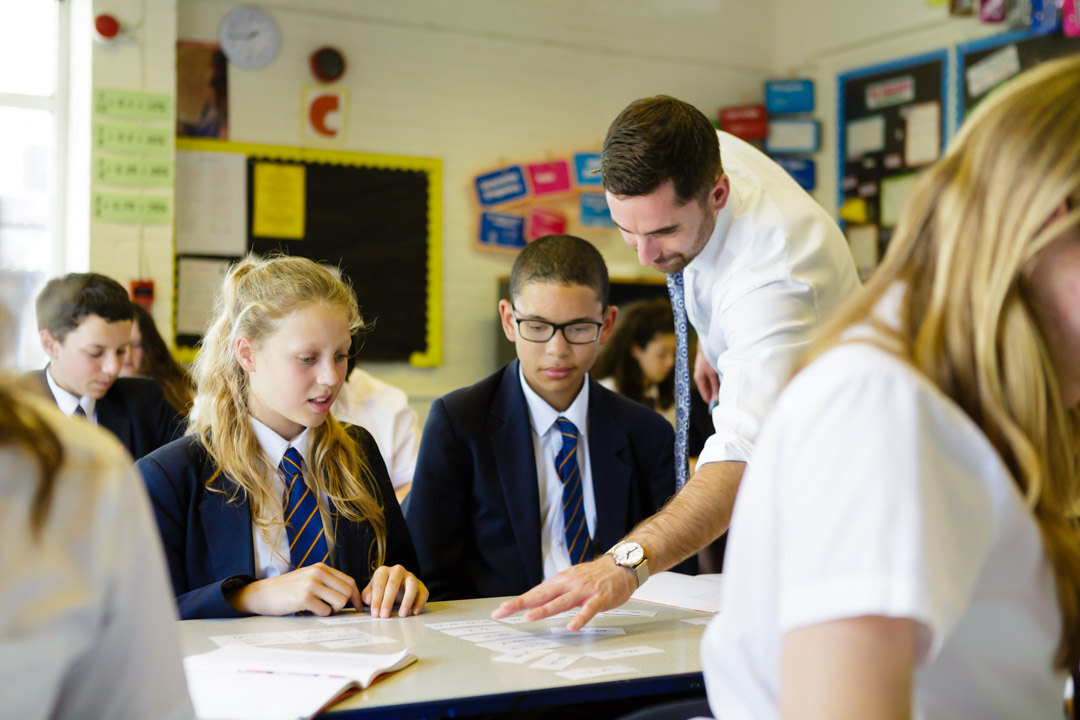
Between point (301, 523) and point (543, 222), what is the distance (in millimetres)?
3614

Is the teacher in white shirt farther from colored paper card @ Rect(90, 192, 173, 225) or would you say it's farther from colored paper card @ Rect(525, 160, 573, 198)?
colored paper card @ Rect(525, 160, 573, 198)

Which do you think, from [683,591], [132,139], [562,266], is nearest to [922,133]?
[562,266]

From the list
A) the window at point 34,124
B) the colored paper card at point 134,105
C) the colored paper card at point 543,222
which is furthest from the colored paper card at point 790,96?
the window at point 34,124

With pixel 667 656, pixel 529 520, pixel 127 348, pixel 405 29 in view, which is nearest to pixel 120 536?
pixel 667 656

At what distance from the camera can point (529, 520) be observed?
2.22 metres

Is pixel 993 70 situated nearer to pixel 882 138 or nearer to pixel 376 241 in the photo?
pixel 882 138

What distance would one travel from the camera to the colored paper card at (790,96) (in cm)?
580

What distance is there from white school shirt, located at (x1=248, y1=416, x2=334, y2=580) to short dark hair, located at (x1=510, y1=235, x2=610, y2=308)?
26.1 inches

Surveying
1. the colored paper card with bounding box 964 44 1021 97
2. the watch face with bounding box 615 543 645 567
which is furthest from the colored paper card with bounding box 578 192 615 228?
the watch face with bounding box 615 543 645 567

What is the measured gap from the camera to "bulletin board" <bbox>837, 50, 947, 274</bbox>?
17.4ft

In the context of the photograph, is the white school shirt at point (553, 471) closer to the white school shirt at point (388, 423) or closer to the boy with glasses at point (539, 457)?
the boy with glasses at point (539, 457)

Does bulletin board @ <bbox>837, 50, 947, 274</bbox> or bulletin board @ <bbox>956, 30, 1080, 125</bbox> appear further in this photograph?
bulletin board @ <bbox>837, 50, 947, 274</bbox>

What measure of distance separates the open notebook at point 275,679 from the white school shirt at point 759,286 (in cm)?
73

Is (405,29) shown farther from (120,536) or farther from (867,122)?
(120,536)
